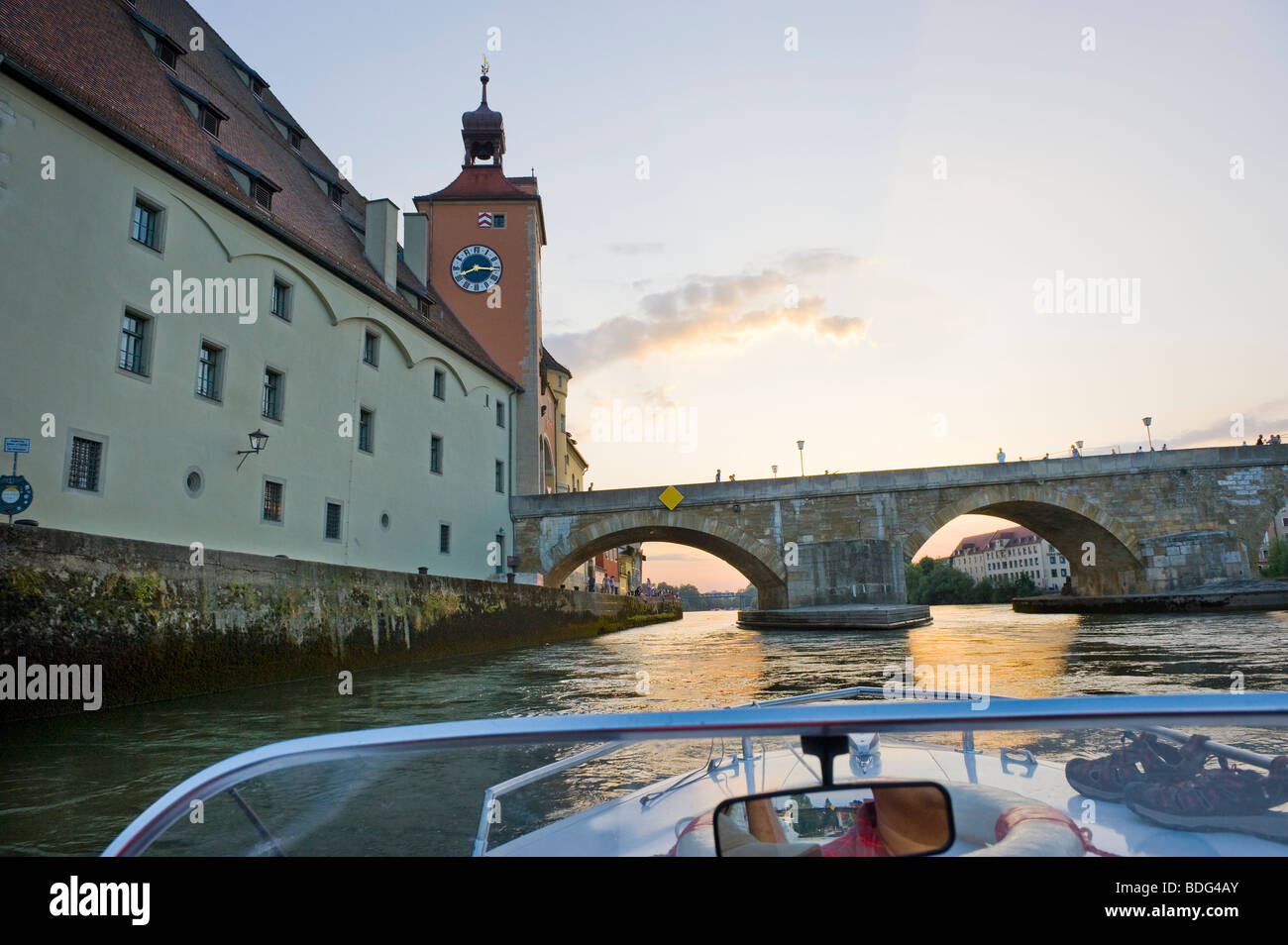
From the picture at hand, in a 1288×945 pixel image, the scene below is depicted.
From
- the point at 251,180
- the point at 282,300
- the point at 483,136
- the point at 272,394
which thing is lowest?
the point at 272,394

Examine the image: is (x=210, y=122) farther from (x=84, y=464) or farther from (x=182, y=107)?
(x=84, y=464)

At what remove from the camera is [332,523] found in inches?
716

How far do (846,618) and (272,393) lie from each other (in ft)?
49.9

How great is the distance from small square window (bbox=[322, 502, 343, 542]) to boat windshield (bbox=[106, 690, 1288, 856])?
18.0m

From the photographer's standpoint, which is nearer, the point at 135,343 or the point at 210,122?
the point at 135,343

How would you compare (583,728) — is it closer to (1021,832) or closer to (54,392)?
(1021,832)

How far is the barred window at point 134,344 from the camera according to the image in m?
13.2

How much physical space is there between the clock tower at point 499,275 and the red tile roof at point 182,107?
4110 millimetres

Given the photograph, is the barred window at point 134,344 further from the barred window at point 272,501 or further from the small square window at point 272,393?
the barred window at point 272,501

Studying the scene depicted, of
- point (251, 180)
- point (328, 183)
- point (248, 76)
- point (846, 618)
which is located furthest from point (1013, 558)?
point (251, 180)

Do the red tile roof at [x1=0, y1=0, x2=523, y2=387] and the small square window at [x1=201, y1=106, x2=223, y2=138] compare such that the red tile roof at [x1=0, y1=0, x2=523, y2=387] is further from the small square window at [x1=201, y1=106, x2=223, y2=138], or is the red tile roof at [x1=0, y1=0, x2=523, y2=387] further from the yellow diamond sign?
the yellow diamond sign

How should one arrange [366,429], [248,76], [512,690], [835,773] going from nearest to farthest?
[835,773] < [512,690] < [366,429] < [248,76]

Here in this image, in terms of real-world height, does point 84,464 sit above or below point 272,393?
below

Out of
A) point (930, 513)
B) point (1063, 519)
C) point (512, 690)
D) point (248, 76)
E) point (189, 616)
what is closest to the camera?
point (189, 616)
